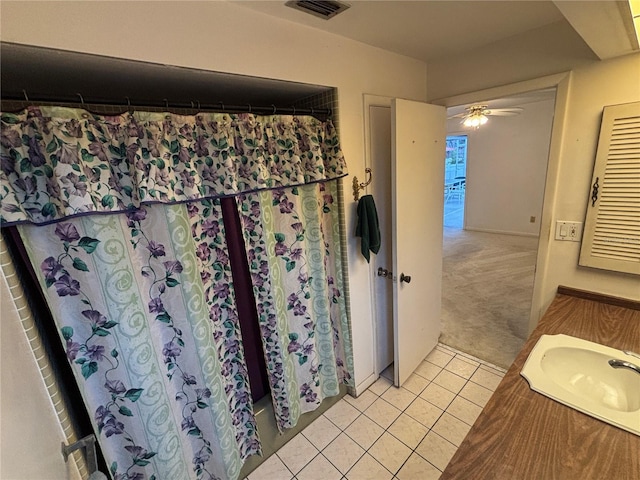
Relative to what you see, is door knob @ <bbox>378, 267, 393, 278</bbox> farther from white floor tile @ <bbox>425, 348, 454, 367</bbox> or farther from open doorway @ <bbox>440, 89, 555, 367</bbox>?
open doorway @ <bbox>440, 89, 555, 367</bbox>

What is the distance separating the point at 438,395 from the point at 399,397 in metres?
0.27

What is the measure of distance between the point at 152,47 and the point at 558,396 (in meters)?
1.82

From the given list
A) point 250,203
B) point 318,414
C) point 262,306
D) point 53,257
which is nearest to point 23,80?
point 53,257

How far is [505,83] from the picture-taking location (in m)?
1.71

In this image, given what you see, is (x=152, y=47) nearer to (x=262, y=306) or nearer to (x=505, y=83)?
(x=262, y=306)

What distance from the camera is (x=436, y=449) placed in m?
1.61

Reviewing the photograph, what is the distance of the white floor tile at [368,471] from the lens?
150 centimetres

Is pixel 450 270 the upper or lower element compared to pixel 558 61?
lower

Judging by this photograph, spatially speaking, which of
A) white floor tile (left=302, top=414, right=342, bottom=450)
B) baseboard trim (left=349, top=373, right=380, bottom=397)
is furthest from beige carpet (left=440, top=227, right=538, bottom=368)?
white floor tile (left=302, top=414, right=342, bottom=450)

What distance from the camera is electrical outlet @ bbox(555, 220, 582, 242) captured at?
158cm

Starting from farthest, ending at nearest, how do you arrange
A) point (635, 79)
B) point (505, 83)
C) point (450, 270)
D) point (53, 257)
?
1. point (450, 270)
2. point (505, 83)
3. point (635, 79)
4. point (53, 257)

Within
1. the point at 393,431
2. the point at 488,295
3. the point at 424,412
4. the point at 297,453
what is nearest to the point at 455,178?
the point at 488,295

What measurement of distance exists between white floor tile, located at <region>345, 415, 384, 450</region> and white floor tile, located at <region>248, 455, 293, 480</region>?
0.42 meters

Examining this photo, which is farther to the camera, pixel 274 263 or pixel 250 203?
pixel 274 263
